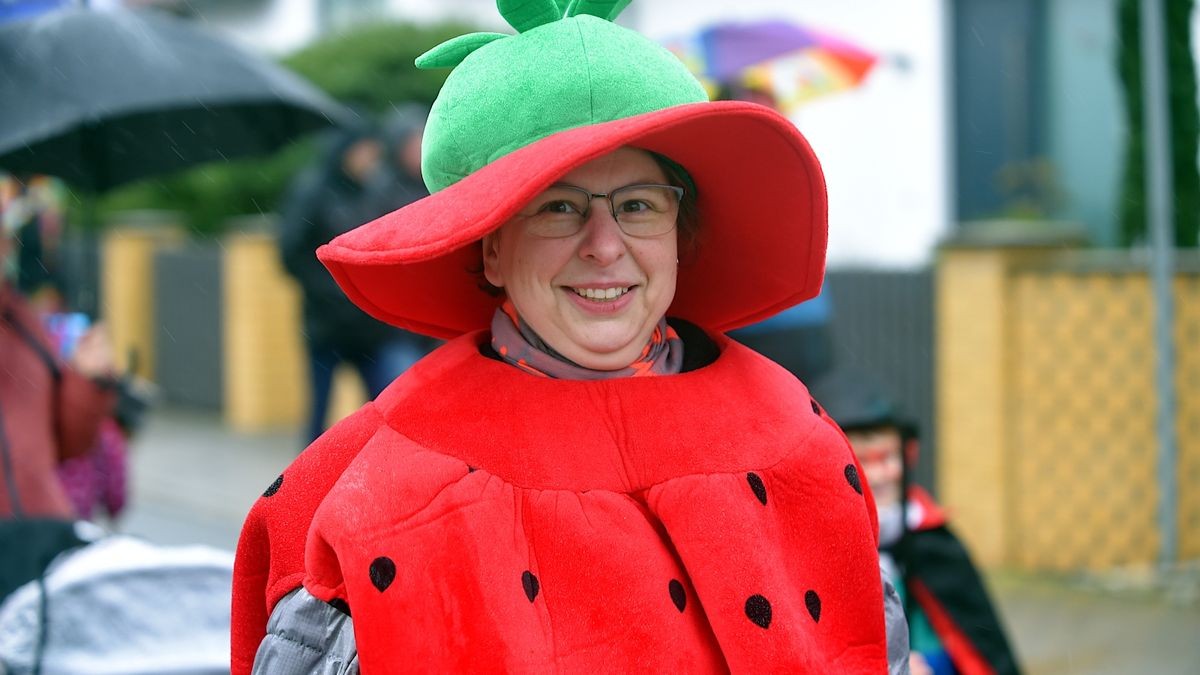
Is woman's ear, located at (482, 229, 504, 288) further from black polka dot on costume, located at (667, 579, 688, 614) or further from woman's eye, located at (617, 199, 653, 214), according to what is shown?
black polka dot on costume, located at (667, 579, 688, 614)

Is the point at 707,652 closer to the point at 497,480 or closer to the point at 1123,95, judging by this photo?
the point at 497,480

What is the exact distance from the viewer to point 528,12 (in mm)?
2209

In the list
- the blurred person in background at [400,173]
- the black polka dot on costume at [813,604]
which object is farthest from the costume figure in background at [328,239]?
the black polka dot on costume at [813,604]

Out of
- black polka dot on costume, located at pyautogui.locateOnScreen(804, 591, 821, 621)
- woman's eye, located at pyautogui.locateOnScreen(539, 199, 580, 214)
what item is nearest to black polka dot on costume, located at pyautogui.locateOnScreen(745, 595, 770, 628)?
black polka dot on costume, located at pyautogui.locateOnScreen(804, 591, 821, 621)

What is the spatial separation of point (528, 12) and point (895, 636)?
112 centimetres

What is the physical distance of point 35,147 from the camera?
5.05 m

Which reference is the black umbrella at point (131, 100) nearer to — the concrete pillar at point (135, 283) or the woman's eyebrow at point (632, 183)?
the woman's eyebrow at point (632, 183)

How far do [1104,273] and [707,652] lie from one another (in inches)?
217

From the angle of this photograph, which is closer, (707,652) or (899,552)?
(707,652)

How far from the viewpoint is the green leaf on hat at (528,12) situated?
7.22 feet

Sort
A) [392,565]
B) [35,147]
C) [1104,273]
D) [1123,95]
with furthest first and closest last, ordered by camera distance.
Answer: [1123,95]
[1104,273]
[35,147]
[392,565]

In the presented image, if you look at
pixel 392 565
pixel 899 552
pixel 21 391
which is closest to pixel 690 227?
pixel 392 565

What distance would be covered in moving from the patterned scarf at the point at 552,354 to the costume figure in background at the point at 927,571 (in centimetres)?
150

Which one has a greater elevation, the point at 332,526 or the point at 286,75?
the point at 286,75
